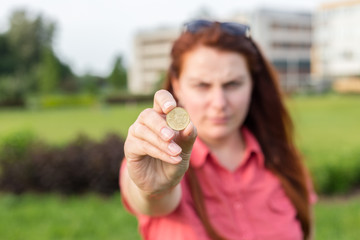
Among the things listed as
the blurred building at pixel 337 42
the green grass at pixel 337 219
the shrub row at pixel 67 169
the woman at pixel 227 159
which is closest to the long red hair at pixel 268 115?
the woman at pixel 227 159

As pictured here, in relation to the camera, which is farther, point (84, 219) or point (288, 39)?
point (288, 39)

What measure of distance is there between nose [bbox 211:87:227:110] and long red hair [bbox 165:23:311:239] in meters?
0.18

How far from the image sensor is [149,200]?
4.53ft

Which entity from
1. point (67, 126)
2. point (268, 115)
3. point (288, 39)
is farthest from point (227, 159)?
point (288, 39)

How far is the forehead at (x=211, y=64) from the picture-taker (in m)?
1.67

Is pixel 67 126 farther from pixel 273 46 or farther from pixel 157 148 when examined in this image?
pixel 273 46

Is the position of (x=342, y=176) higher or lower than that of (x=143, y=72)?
higher

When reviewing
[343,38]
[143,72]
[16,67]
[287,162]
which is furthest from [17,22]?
[287,162]

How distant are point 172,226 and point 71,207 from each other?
145 inches

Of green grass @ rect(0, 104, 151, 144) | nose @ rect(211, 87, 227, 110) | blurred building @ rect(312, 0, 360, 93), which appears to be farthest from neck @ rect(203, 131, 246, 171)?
blurred building @ rect(312, 0, 360, 93)

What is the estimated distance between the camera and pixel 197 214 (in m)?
1.67

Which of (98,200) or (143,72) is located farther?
(143,72)

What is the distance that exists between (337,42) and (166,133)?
164 feet

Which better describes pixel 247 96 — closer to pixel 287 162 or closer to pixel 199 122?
pixel 199 122
